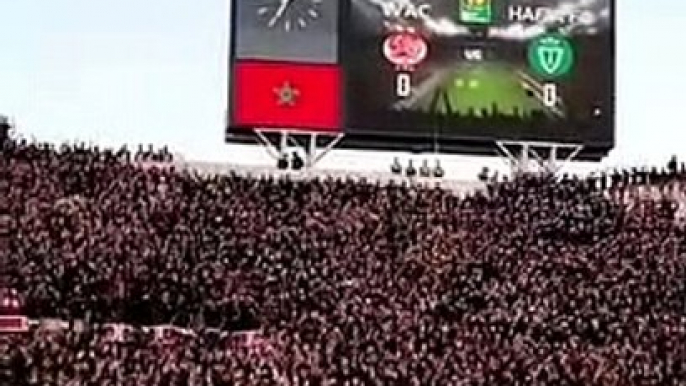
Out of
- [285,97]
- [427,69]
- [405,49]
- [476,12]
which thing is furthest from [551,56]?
[285,97]

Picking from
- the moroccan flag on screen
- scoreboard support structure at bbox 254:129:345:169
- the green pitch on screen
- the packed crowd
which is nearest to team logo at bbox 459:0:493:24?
the green pitch on screen

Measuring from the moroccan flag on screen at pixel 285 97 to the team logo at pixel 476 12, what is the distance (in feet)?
8.17

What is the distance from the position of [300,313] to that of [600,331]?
10.2 feet

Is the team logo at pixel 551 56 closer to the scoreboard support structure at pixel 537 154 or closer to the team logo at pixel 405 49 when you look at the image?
the scoreboard support structure at pixel 537 154

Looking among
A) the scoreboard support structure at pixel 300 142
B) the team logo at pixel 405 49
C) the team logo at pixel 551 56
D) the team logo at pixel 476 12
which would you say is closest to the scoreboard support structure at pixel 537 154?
the team logo at pixel 551 56

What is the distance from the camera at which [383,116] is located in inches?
1055

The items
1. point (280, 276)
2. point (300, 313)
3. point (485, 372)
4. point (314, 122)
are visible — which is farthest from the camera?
point (314, 122)

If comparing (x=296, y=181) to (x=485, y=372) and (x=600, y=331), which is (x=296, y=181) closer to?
(x=600, y=331)

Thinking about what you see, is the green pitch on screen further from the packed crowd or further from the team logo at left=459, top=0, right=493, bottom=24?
the packed crowd

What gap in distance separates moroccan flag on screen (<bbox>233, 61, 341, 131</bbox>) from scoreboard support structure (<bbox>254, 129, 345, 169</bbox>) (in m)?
0.13

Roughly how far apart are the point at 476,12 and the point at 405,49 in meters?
1.44

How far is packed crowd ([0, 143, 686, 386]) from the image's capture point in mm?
15398

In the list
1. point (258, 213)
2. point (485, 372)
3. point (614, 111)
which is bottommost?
point (485, 372)

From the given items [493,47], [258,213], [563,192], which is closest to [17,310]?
[258,213]
